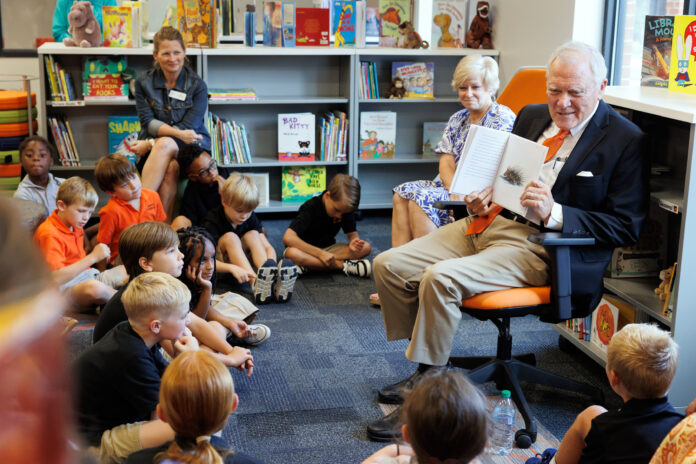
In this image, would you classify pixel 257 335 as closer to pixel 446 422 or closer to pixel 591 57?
pixel 591 57

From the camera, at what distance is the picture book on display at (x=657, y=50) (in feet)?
9.79

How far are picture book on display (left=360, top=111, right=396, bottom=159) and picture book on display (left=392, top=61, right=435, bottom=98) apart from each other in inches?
8.7

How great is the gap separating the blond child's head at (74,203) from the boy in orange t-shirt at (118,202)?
0.18 m

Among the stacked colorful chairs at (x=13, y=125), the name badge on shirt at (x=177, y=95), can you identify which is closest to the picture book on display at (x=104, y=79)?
the stacked colorful chairs at (x=13, y=125)

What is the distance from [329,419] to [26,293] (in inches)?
93.4

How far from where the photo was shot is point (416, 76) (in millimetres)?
5277

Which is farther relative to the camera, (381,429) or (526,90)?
(526,90)

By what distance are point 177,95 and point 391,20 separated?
1.63 metres

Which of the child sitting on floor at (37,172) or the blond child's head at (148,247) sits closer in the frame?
the blond child's head at (148,247)

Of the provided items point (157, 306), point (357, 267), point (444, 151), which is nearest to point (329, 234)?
point (357, 267)

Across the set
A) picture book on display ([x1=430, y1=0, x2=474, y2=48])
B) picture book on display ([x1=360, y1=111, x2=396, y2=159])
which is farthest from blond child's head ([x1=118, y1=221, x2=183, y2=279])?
picture book on display ([x1=430, y1=0, x2=474, y2=48])

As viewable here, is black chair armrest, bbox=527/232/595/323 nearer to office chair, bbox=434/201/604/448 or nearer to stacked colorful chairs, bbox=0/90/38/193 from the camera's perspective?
office chair, bbox=434/201/604/448

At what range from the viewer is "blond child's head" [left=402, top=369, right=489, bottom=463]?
141cm

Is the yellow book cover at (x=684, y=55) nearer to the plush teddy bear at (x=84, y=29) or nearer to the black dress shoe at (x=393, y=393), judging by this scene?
the black dress shoe at (x=393, y=393)
